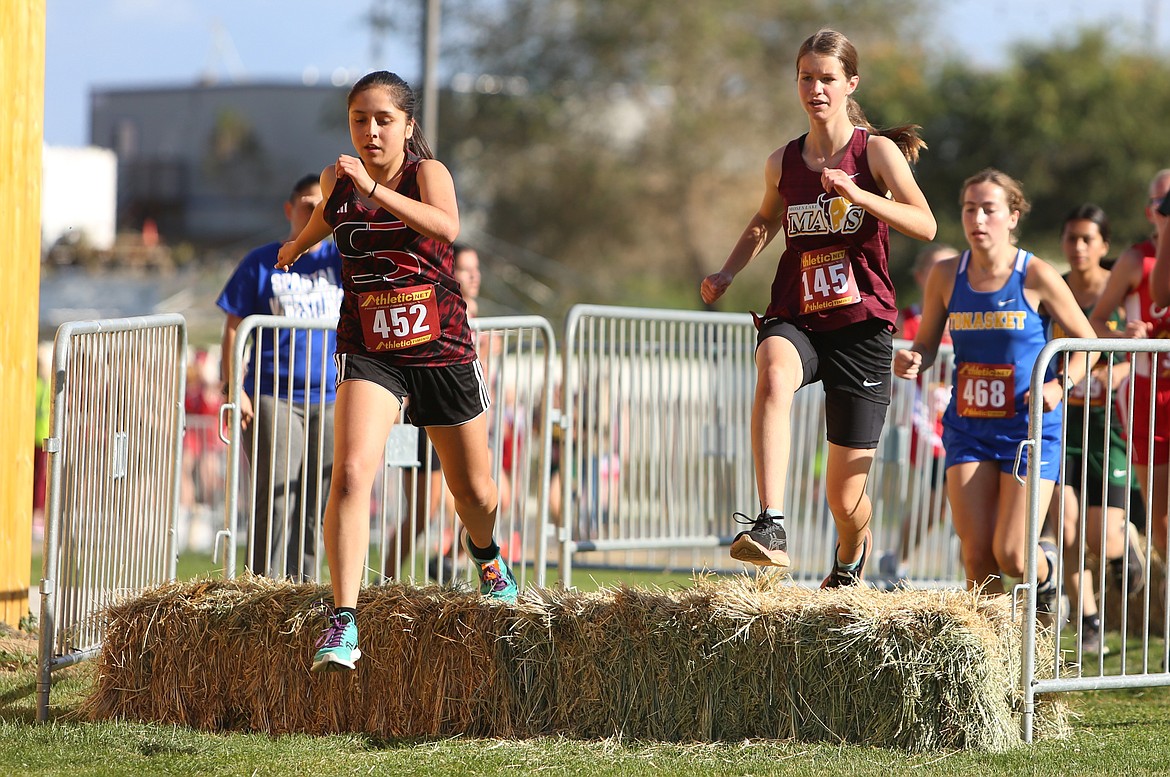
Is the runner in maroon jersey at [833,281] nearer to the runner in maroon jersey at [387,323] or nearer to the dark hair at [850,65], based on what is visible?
the dark hair at [850,65]

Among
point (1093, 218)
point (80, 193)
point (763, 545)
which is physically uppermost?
point (80, 193)

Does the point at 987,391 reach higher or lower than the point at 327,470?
higher

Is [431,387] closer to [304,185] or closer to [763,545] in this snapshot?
[763,545]

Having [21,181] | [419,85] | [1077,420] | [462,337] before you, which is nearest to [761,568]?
[462,337]

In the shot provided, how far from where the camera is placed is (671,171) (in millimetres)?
40531

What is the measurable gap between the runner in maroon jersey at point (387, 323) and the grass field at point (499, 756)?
→ 1.42ft

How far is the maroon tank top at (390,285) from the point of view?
16.2 ft

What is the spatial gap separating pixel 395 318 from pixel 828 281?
161cm

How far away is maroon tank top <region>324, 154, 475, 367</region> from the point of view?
16.2 ft

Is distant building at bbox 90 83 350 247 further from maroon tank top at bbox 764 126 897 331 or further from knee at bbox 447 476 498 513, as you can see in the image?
maroon tank top at bbox 764 126 897 331

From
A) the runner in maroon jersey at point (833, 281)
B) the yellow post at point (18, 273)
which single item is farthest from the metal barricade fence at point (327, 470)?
the runner in maroon jersey at point (833, 281)

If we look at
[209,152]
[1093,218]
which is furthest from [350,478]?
[209,152]

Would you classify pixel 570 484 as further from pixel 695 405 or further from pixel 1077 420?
pixel 1077 420

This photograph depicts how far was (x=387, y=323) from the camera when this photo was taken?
16.1 ft
